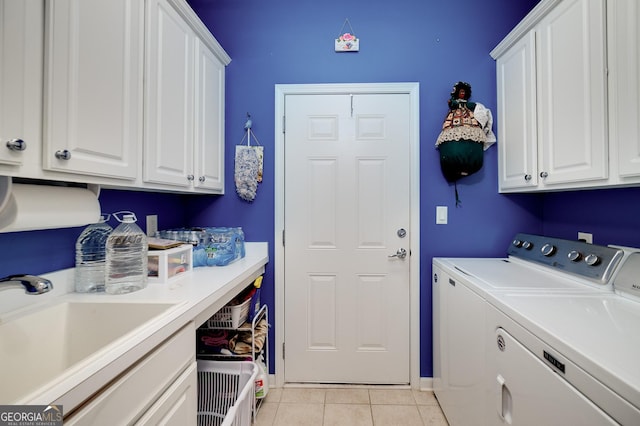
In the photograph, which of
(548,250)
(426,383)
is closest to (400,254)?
(548,250)

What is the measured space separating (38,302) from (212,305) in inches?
23.6

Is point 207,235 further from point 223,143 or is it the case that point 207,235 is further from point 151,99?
point 151,99

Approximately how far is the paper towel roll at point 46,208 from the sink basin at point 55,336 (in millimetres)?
311

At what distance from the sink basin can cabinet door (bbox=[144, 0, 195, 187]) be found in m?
0.58

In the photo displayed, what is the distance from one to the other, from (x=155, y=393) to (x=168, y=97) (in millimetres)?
1293

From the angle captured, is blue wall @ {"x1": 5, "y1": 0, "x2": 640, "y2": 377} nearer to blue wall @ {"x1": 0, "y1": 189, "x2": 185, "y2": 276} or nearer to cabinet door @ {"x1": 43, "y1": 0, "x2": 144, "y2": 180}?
blue wall @ {"x1": 0, "y1": 189, "x2": 185, "y2": 276}

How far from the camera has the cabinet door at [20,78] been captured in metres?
0.68

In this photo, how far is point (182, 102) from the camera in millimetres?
1427

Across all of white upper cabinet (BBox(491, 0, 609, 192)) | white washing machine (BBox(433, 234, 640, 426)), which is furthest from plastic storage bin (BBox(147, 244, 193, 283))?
white upper cabinet (BBox(491, 0, 609, 192))

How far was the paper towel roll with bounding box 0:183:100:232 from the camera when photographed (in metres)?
0.76

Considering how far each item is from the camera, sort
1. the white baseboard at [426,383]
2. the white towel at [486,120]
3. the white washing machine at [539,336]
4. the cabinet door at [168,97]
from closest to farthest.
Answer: the white washing machine at [539,336]
the cabinet door at [168,97]
the white towel at [486,120]
the white baseboard at [426,383]

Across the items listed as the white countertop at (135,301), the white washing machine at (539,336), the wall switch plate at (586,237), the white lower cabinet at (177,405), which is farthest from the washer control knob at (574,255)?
the white lower cabinet at (177,405)

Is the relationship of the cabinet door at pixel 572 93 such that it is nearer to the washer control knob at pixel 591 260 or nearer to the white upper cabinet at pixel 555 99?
the white upper cabinet at pixel 555 99

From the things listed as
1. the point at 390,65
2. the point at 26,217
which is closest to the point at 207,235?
the point at 26,217
